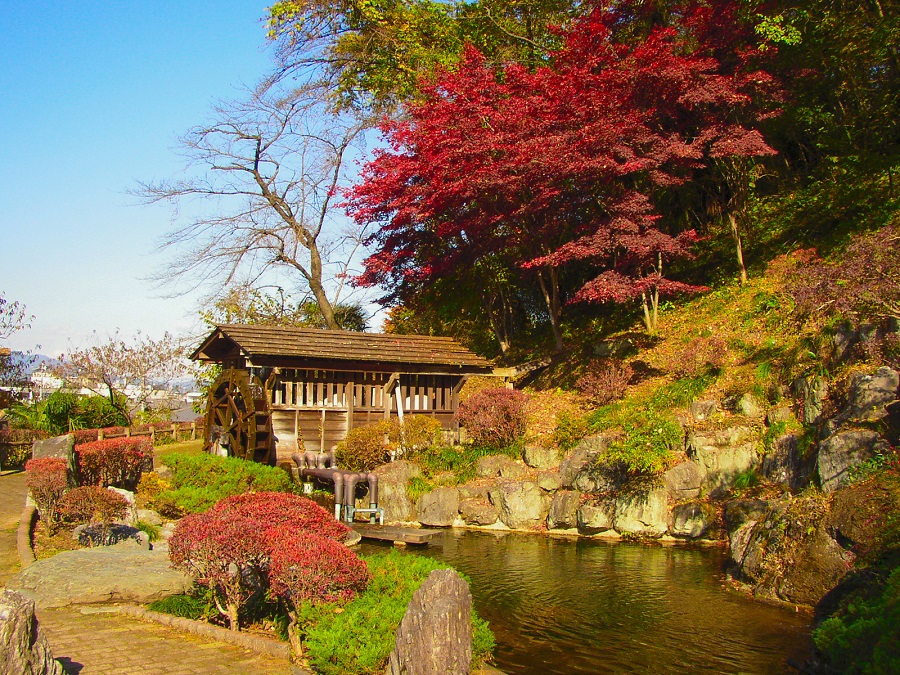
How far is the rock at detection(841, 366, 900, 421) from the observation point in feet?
36.9

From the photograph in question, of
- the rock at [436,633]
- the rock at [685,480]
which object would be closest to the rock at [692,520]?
the rock at [685,480]

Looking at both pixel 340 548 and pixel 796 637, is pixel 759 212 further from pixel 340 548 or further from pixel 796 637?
pixel 340 548

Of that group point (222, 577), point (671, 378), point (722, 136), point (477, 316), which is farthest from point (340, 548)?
point (477, 316)

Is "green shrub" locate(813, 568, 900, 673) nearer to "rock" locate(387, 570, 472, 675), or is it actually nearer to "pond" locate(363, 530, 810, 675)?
"pond" locate(363, 530, 810, 675)

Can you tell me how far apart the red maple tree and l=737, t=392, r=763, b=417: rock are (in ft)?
13.2

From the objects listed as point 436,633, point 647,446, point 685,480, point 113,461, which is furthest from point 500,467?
point 436,633

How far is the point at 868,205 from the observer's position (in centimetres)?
1866

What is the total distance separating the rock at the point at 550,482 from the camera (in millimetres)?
16141

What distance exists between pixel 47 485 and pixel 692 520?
1160cm

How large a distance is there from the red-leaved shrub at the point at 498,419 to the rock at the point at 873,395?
26.1 feet

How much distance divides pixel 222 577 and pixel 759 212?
66.3 ft

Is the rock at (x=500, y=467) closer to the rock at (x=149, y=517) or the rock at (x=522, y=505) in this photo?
the rock at (x=522, y=505)

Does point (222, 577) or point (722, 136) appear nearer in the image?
point (222, 577)

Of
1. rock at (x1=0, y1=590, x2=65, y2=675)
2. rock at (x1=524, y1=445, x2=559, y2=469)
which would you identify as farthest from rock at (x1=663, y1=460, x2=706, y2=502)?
rock at (x1=0, y1=590, x2=65, y2=675)
